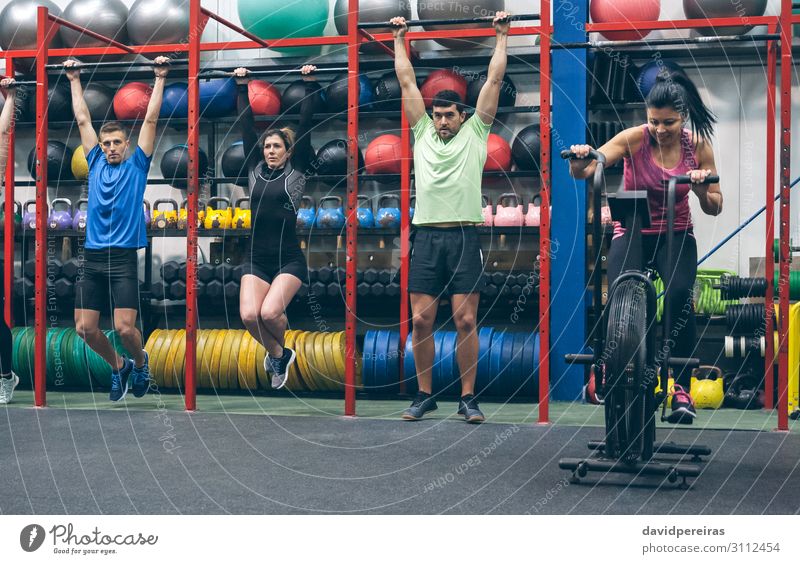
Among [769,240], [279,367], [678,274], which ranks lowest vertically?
[279,367]

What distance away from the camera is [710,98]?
7207 millimetres

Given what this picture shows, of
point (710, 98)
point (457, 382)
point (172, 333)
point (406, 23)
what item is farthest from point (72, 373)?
point (710, 98)

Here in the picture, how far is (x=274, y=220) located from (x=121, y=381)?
1252 millimetres

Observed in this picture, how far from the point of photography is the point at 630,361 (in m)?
3.25

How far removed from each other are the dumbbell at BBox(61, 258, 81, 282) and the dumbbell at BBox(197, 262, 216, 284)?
0.89 m

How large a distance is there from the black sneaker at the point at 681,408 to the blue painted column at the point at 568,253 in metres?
1.88

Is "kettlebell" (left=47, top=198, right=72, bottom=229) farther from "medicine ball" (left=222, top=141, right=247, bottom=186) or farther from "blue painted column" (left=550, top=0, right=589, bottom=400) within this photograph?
"blue painted column" (left=550, top=0, right=589, bottom=400)

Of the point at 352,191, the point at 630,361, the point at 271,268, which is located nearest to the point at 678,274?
the point at 630,361

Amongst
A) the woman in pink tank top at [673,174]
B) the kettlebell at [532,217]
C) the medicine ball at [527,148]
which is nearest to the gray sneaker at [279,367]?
the kettlebell at [532,217]

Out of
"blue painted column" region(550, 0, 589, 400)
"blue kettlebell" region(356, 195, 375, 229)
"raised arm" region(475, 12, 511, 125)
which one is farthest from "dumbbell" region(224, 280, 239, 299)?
"raised arm" region(475, 12, 511, 125)

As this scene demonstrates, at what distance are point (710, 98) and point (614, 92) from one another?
0.92m

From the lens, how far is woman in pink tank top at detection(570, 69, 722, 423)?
384 centimetres

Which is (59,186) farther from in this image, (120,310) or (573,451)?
(573,451)

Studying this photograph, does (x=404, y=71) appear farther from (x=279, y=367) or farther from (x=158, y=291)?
(x=158, y=291)
